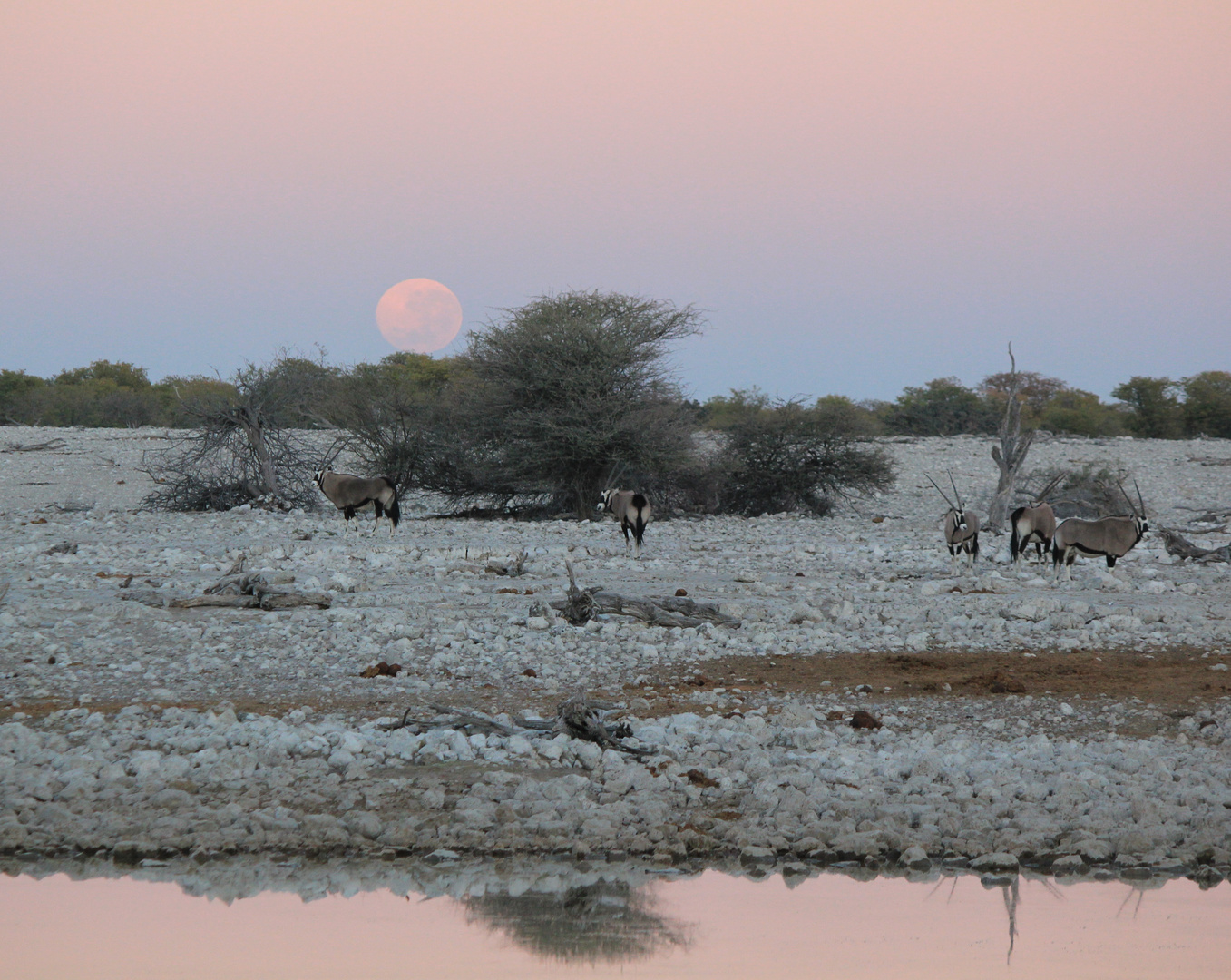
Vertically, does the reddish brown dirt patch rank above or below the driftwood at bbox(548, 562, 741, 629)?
below

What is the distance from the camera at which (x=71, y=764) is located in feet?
18.1

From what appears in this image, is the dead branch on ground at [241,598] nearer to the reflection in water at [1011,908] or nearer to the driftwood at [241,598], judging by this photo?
the driftwood at [241,598]

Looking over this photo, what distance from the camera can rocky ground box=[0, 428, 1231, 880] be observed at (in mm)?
4891

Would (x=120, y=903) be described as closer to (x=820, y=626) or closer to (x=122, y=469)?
(x=820, y=626)

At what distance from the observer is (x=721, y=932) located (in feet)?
13.3

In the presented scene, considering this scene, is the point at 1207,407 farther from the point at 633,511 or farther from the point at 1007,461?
the point at 633,511

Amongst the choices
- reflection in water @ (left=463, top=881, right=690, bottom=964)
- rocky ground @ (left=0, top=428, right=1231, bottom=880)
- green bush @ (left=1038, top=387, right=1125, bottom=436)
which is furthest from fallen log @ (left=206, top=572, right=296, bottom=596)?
green bush @ (left=1038, top=387, right=1125, bottom=436)

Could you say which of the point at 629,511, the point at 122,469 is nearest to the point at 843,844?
the point at 629,511

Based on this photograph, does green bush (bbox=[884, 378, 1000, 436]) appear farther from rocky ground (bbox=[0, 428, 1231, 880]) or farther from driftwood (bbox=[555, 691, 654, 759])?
driftwood (bbox=[555, 691, 654, 759])

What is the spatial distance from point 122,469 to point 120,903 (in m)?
24.2

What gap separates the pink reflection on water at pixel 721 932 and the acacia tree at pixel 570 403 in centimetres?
1552

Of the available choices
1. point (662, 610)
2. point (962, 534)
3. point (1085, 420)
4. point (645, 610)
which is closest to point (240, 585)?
point (645, 610)

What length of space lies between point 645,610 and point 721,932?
5.16m

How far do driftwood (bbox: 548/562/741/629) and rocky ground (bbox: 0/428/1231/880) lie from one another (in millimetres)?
165
